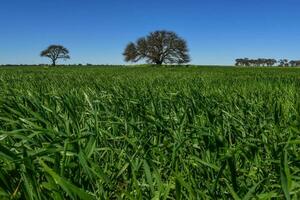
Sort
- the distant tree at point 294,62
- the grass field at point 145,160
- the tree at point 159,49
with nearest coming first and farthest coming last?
the grass field at point 145,160, the tree at point 159,49, the distant tree at point 294,62

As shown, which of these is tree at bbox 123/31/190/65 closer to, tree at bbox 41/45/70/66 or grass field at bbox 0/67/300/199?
tree at bbox 41/45/70/66

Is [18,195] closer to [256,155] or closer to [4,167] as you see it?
[4,167]

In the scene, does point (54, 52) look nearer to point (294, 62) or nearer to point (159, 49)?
point (159, 49)

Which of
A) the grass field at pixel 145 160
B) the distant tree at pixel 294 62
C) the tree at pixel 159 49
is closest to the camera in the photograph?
the grass field at pixel 145 160

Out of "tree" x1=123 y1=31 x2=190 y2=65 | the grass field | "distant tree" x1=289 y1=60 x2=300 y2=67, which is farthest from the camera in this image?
"distant tree" x1=289 y1=60 x2=300 y2=67

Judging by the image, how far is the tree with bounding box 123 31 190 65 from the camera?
8844 cm

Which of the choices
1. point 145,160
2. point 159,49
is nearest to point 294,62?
point 159,49

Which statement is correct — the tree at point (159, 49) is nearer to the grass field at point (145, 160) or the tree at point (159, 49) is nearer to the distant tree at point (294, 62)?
the grass field at point (145, 160)

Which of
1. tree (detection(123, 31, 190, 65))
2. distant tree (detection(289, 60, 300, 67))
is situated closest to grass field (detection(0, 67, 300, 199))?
tree (detection(123, 31, 190, 65))

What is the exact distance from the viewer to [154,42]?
89500 millimetres

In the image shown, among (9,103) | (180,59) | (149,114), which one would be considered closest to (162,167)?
(149,114)

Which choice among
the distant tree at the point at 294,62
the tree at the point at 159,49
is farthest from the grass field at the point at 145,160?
the distant tree at the point at 294,62

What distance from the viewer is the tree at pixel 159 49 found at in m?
Answer: 88.4

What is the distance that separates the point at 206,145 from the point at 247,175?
368 mm
